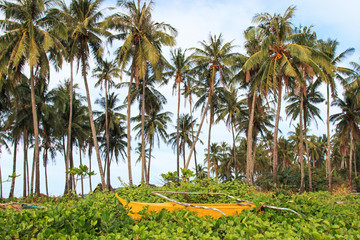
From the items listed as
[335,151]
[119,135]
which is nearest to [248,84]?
[119,135]

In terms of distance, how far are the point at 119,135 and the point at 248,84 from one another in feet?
49.8

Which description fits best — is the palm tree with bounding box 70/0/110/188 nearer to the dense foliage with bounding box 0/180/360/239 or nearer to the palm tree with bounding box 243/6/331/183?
the palm tree with bounding box 243/6/331/183

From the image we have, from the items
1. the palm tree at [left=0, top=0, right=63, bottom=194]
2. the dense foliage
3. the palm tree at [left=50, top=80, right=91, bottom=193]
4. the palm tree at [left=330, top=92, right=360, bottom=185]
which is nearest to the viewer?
the dense foliage

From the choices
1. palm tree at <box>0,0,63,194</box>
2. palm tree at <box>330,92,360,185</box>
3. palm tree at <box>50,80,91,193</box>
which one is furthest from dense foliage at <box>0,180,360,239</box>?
palm tree at <box>330,92,360,185</box>

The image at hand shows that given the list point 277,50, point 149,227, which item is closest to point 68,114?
point 277,50

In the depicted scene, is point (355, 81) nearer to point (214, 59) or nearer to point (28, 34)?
point (214, 59)

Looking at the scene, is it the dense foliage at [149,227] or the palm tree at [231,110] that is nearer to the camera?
the dense foliage at [149,227]

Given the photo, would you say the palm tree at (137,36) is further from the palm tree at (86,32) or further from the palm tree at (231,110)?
the palm tree at (231,110)

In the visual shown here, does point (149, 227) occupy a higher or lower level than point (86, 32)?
lower

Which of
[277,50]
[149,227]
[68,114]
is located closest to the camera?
[149,227]

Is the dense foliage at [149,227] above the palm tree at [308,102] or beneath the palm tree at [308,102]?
beneath

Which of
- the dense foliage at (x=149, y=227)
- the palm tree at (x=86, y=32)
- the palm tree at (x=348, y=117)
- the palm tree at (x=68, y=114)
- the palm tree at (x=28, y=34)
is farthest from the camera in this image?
the palm tree at (x=348, y=117)

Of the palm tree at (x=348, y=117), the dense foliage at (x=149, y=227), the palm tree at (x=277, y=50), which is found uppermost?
the palm tree at (x=277, y=50)

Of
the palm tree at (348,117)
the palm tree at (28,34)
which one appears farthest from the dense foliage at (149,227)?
the palm tree at (348,117)
